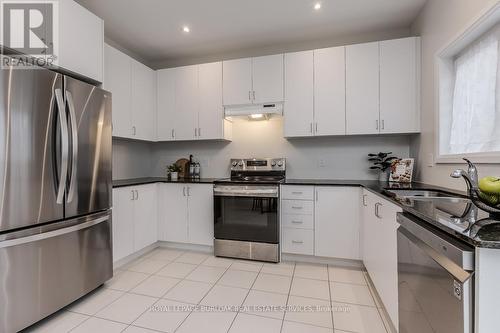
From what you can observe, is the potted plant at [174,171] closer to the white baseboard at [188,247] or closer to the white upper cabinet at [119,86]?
the white upper cabinet at [119,86]

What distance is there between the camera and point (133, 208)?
8.87ft

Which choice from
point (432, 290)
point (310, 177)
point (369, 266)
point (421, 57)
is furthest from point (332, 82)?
point (432, 290)

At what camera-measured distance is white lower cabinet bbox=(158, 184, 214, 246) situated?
2973 millimetres

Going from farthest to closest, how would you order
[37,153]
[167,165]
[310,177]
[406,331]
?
[167,165] → [310,177] → [37,153] → [406,331]

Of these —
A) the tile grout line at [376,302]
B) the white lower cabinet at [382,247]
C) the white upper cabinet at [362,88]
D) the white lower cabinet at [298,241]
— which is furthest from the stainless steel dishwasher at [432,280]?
the white upper cabinet at [362,88]

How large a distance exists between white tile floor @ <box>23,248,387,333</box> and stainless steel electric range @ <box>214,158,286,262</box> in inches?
7.6

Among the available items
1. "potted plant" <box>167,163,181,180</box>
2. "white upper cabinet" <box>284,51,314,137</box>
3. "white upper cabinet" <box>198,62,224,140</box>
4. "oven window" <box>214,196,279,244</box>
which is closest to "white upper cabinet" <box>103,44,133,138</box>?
"potted plant" <box>167,163,181,180</box>

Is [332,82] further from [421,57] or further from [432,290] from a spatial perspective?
[432,290]

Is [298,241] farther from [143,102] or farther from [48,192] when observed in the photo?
[143,102]

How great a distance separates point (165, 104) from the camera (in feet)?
11.0

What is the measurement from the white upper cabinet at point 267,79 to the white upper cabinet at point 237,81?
0.22 ft

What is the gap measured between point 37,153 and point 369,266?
8.97 ft

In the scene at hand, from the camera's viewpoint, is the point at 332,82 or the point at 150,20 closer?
the point at 150,20

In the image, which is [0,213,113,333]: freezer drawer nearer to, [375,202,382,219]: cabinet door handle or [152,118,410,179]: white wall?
[152,118,410,179]: white wall
